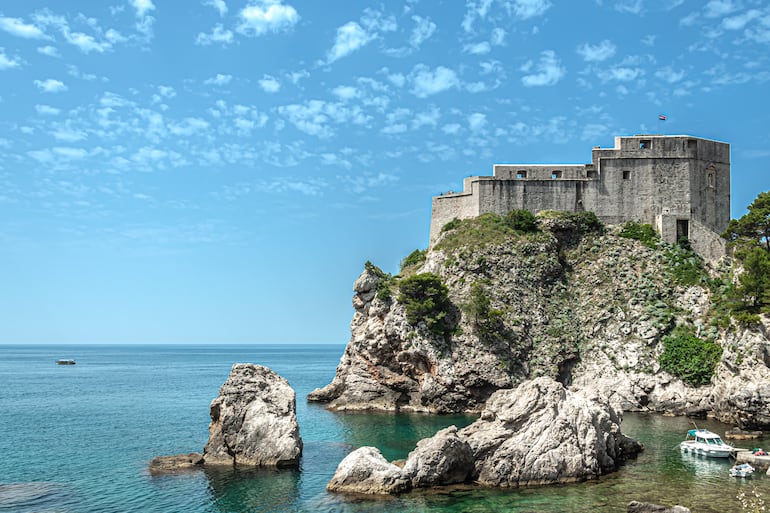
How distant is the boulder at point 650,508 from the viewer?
74.1ft

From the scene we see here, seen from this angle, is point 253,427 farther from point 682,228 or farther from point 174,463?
point 682,228

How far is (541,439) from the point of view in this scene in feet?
96.1

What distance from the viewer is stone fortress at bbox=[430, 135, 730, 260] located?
57.7 meters

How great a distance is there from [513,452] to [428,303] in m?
Result: 22.9

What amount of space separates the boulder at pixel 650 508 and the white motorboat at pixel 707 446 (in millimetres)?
11417

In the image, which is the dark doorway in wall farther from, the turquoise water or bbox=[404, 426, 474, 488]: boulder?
bbox=[404, 426, 474, 488]: boulder

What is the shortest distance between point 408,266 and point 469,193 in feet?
35.5

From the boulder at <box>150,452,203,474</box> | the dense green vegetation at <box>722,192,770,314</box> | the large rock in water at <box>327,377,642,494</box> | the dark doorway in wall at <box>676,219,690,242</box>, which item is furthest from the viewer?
the dark doorway in wall at <box>676,219,690,242</box>

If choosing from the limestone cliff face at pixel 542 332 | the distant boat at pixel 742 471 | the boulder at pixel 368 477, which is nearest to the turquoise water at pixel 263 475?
the distant boat at pixel 742 471

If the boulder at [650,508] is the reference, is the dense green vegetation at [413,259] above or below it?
above

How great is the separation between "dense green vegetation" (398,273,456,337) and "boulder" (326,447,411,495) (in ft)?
77.3

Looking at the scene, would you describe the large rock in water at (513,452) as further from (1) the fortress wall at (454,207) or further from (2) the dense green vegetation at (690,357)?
(1) the fortress wall at (454,207)

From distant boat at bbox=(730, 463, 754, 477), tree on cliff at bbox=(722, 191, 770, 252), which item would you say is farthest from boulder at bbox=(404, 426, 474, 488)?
tree on cliff at bbox=(722, 191, 770, 252)

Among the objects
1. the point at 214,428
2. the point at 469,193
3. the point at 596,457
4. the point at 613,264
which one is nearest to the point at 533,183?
the point at 469,193
